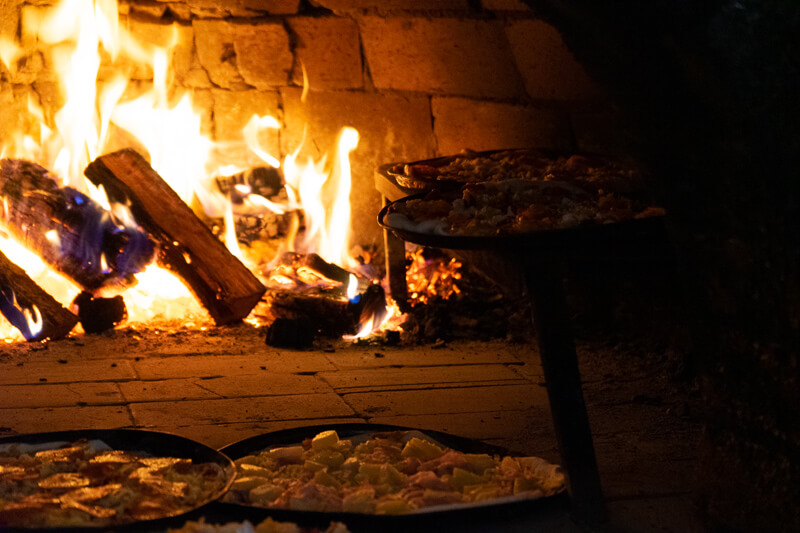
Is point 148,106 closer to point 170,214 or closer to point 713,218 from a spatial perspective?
point 170,214

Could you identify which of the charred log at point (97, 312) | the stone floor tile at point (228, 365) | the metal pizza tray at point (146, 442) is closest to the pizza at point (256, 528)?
the metal pizza tray at point (146, 442)

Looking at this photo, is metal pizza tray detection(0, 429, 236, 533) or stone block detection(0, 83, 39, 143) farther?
stone block detection(0, 83, 39, 143)

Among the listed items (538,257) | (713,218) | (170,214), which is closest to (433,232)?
(538,257)

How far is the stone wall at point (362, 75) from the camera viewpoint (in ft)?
15.7

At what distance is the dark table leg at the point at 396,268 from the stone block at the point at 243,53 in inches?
46.1

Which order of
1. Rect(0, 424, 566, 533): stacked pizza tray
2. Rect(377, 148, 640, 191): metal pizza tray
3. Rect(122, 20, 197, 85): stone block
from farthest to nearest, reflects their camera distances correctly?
Rect(122, 20, 197, 85): stone block
Rect(377, 148, 640, 191): metal pizza tray
Rect(0, 424, 566, 533): stacked pizza tray

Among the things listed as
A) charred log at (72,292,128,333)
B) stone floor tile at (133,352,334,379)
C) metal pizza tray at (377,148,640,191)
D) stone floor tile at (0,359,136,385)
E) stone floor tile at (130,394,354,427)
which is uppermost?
metal pizza tray at (377,148,640,191)

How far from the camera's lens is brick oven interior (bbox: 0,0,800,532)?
84.9 inches

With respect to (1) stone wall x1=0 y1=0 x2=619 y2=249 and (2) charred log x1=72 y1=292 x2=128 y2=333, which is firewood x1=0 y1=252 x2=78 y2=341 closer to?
(2) charred log x1=72 y1=292 x2=128 y2=333

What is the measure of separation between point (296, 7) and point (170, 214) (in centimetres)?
146

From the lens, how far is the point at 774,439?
7.41 feet

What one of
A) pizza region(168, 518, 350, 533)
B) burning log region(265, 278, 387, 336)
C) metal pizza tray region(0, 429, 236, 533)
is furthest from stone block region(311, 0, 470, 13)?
pizza region(168, 518, 350, 533)

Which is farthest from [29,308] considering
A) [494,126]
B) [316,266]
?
[494,126]

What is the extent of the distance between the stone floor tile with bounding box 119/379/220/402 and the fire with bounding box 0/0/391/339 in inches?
67.9
